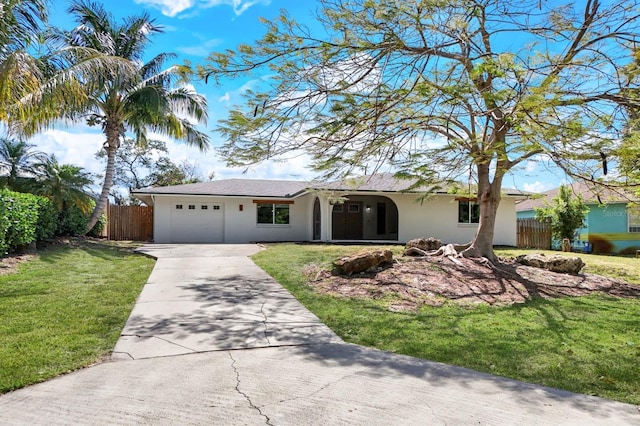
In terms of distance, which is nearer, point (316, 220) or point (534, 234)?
point (316, 220)

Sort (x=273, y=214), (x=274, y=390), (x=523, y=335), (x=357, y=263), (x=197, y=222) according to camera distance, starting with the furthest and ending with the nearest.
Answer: (x=273, y=214) → (x=197, y=222) → (x=357, y=263) → (x=523, y=335) → (x=274, y=390)

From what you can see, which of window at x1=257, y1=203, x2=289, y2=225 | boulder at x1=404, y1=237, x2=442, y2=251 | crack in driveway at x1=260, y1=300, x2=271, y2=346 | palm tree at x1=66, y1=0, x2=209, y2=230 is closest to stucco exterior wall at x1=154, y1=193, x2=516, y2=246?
window at x1=257, y1=203, x2=289, y2=225

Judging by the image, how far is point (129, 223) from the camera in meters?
22.3

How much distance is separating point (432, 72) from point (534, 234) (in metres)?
18.6

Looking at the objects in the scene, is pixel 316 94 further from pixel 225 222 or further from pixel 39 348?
pixel 225 222

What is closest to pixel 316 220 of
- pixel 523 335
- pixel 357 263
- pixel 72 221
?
pixel 72 221

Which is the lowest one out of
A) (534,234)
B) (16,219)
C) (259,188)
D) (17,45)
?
(534,234)

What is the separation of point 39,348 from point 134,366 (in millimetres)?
1195

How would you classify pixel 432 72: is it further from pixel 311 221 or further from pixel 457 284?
pixel 311 221

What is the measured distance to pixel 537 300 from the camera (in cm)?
788

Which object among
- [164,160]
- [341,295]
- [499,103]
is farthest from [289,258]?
[164,160]

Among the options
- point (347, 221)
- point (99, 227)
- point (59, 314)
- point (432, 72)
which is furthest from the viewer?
point (347, 221)

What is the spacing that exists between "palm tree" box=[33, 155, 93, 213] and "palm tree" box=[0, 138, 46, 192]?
1.57 ft

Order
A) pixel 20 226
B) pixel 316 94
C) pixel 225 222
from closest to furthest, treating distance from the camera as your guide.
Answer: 1. pixel 316 94
2. pixel 20 226
3. pixel 225 222
